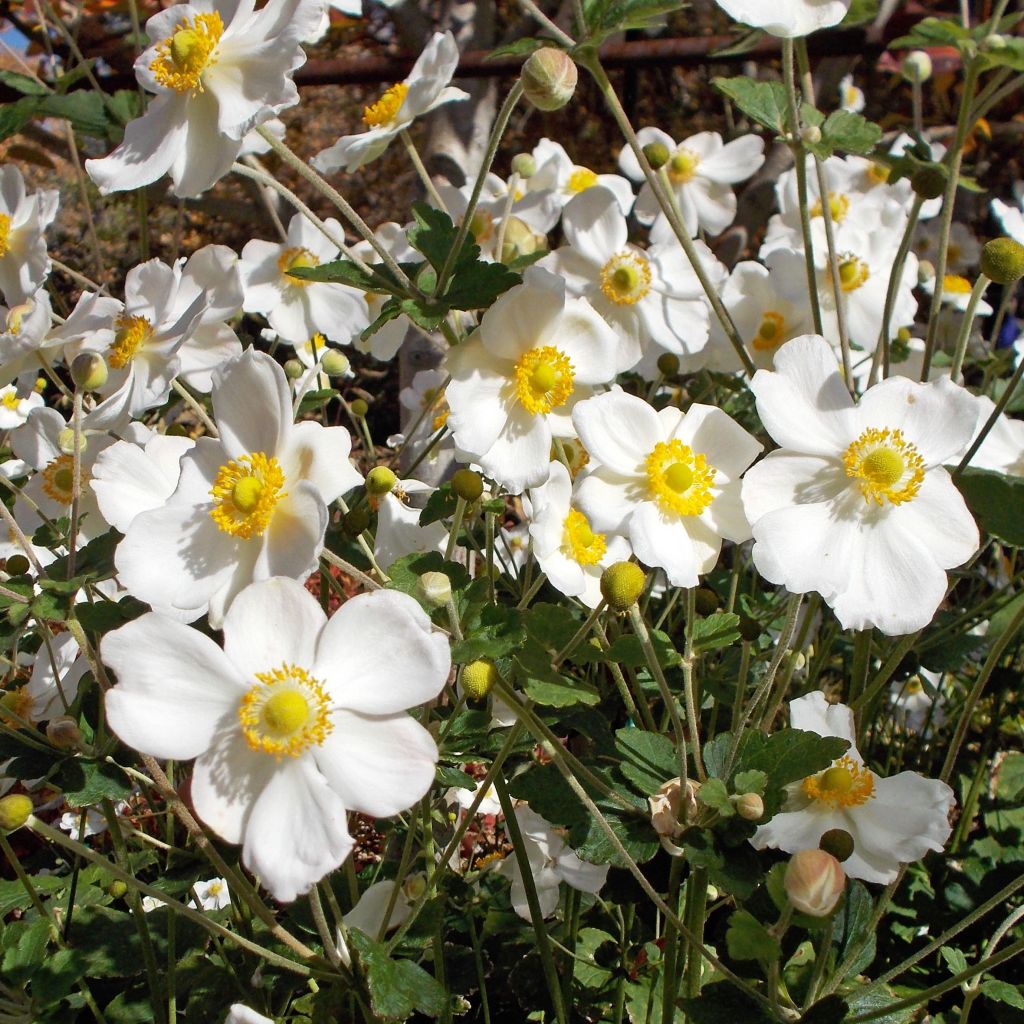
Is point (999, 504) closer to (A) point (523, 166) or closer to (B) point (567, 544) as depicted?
(B) point (567, 544)

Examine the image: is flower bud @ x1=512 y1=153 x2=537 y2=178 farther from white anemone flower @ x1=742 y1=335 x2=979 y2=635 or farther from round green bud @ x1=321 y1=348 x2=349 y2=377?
white anemone flower @ x1=742 y1=335 x2=979 y2=635

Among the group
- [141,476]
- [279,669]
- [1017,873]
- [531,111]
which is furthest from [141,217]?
[531,111]

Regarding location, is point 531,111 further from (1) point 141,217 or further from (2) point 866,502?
(2) point 866,502

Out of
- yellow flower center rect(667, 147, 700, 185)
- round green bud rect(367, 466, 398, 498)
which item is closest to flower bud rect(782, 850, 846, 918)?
round green bud rect(367, 466, 398, 498)

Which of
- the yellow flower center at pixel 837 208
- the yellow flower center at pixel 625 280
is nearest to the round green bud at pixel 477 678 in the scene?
the yellow flower center at pixel 625 280

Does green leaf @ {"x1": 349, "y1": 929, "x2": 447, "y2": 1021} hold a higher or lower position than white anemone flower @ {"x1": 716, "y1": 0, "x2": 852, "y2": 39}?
lower

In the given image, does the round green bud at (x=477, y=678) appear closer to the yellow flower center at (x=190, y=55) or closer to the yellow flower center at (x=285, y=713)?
the yellow flower center at (x=285, y=713)

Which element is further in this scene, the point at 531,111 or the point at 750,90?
the point at 531,111
